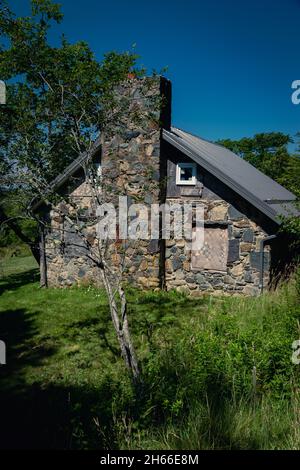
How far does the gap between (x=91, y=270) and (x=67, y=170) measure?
138 inches

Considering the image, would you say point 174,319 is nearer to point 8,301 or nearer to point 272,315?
point 272,315

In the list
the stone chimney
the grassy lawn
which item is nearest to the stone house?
the stone chimney

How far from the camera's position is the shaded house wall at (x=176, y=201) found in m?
11.8

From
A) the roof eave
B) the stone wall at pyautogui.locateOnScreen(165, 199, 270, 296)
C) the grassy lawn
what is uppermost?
the roof eave

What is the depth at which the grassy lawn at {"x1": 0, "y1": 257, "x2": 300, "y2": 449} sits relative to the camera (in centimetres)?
462

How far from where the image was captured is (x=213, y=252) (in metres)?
12.4

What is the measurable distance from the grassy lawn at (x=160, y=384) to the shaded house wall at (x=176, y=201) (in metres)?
2.26

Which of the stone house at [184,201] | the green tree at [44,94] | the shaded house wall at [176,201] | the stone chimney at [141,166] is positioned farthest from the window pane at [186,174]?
the green tree at [44,94]

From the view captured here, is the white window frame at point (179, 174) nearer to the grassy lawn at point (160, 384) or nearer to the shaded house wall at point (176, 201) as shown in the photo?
the shaded house wall at point (176, 201)

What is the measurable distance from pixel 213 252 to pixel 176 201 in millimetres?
1975

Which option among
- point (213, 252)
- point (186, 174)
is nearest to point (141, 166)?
point (186, 174)

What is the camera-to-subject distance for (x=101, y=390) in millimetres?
6098

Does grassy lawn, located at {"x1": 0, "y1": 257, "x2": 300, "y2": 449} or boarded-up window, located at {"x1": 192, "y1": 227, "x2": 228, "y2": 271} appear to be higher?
boarded-up window, located at {"x1": 192, "y1": 227, "x2": 228, "y2": 271}

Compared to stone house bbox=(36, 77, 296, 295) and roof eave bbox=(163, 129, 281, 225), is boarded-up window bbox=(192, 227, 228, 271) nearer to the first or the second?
stone house bbox=(36, 77, 296, 295)
